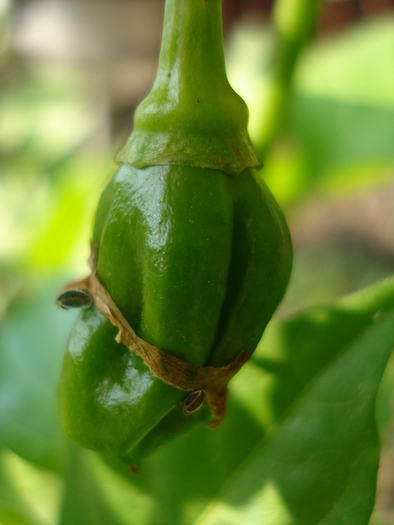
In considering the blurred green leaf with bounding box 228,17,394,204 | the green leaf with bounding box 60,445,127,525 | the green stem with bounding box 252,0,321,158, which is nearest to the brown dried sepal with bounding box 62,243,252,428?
the green leaf with bounding box 60,445,127,525

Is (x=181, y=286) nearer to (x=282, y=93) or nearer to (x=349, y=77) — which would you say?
(x=282, y=93)

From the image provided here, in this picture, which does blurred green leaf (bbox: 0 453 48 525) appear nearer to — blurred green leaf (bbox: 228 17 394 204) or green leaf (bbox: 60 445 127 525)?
green leaf (bbox: 60 445 127 525)

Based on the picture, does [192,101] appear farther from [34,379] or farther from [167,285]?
[34,379]

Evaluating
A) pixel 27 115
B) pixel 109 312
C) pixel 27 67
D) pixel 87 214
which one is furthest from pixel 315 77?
pixel 27 67

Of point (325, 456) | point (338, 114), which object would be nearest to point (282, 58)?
point (338, 114)

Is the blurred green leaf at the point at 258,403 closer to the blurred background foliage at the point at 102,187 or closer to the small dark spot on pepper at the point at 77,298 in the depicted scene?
the blurred background foliage at the point at 102,187

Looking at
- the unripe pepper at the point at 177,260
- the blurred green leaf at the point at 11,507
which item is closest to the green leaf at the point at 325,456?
the unripe pepper at the point at 177,260
